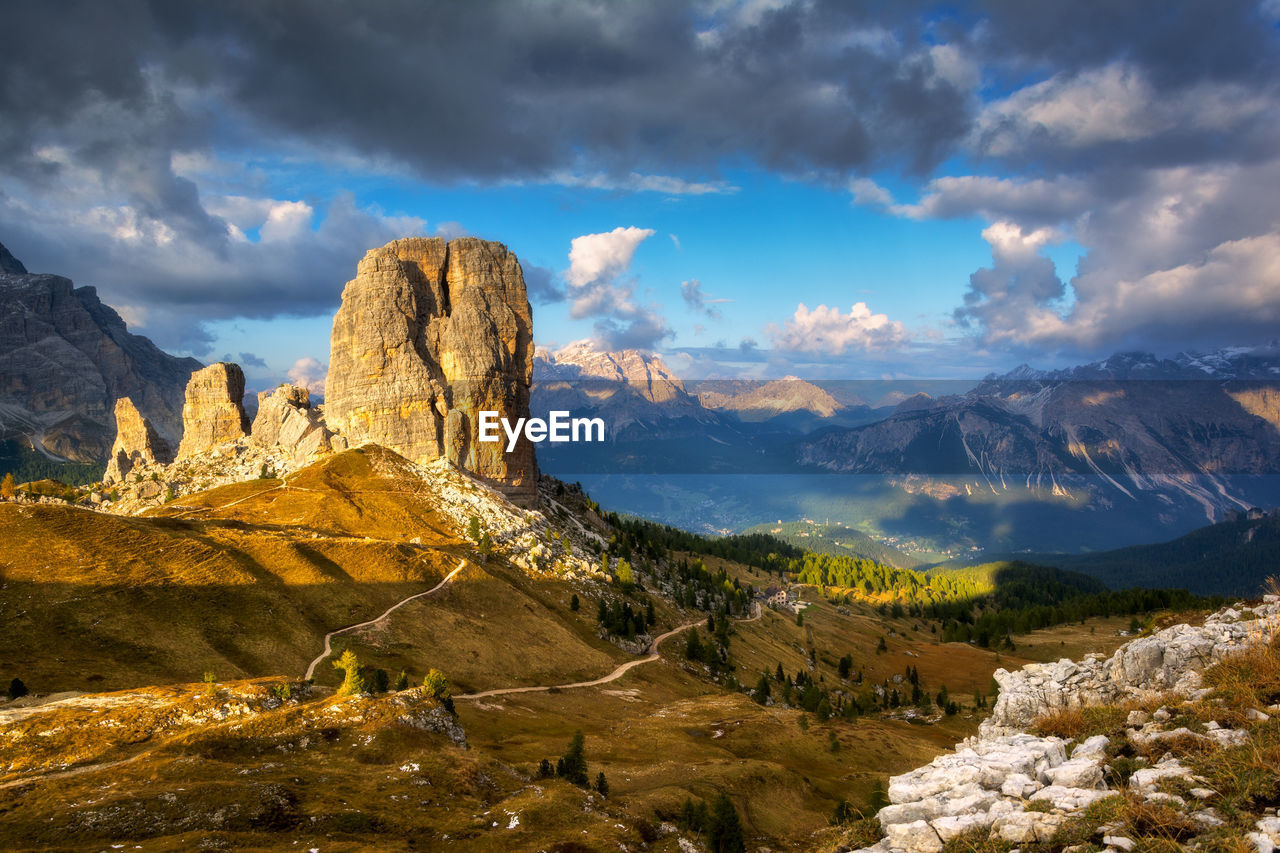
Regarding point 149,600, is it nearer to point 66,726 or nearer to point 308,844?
point 66,726

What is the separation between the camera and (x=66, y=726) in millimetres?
43344

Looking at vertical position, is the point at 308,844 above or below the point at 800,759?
above

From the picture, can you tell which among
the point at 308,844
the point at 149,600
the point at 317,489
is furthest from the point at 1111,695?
the point at 317,489

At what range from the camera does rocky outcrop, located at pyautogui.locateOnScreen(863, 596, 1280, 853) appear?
699 inches

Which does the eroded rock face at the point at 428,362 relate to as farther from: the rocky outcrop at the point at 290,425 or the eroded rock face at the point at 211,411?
the eroded rock face at the point at 211,411

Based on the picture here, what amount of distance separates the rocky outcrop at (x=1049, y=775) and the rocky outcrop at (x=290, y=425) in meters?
167

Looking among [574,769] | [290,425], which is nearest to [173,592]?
[574,769]

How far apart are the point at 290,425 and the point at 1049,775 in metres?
183

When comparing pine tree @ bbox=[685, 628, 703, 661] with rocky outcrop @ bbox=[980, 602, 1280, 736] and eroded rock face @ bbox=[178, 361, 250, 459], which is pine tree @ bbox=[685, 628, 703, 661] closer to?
rocky outcrop @ bbox=[980, 602, 1280, 736]

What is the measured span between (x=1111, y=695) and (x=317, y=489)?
463 feet

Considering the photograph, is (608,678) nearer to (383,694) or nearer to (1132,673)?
(383,694)

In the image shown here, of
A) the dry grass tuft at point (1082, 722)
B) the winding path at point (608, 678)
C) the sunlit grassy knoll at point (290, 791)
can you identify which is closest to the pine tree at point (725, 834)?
the sunlit grassy knoll at point (290, 791)

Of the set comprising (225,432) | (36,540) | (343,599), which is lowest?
(343,599)

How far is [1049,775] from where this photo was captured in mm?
19766
